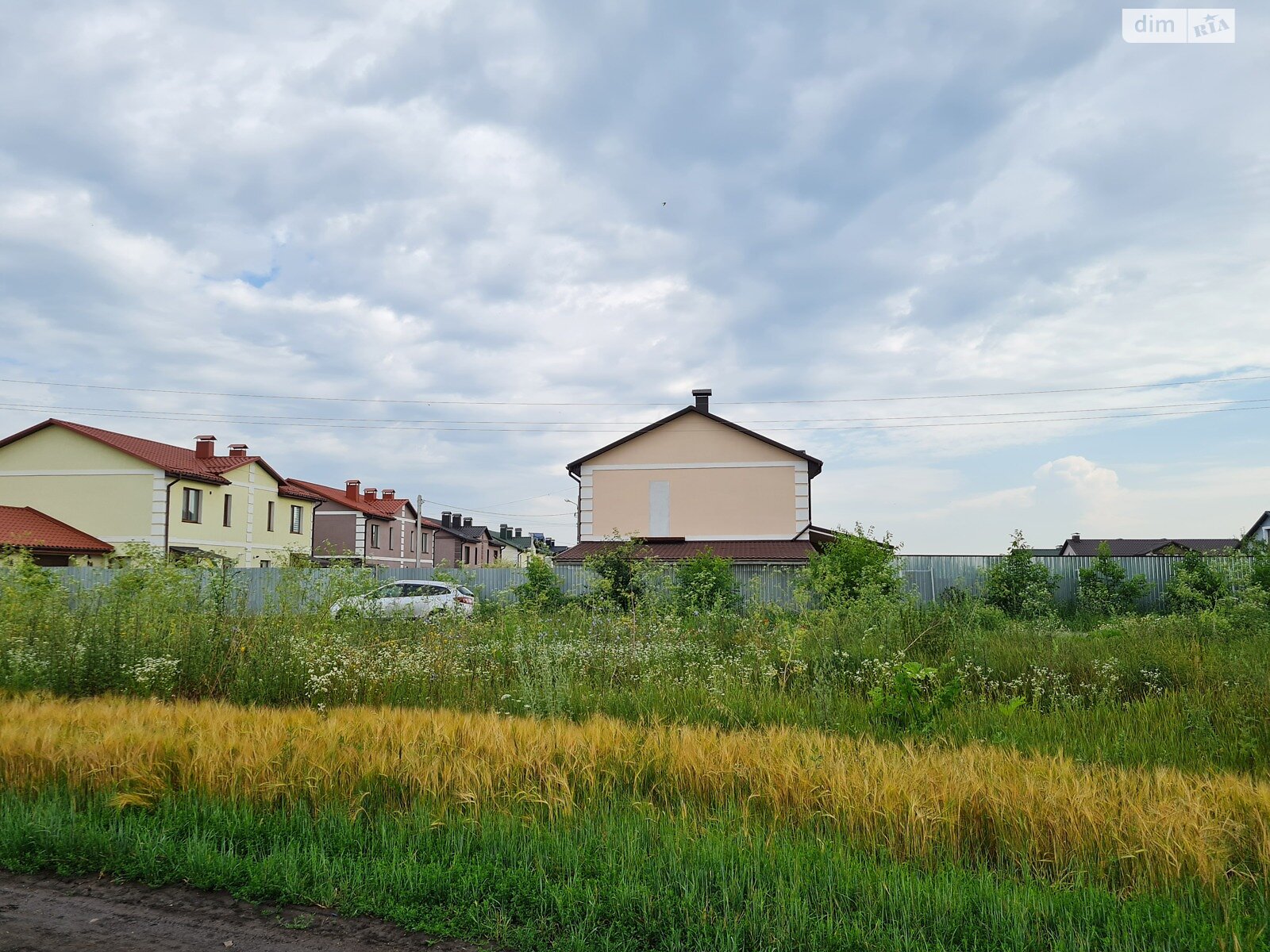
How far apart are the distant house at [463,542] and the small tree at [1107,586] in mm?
49843

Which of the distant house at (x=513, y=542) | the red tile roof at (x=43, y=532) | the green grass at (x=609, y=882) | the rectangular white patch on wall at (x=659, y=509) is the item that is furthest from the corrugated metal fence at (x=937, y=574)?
the distant house at (x=513, y=542)

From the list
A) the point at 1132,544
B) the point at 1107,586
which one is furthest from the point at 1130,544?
the point at 1107,586

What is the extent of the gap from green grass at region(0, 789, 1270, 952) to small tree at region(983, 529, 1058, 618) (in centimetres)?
2164

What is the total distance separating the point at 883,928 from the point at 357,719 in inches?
172

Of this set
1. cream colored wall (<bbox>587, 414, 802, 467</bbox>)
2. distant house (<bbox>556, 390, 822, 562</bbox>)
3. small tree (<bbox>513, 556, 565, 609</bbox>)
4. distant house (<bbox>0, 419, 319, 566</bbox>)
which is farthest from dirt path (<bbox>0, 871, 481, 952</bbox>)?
distant house (<bbox>0, 419, 319, 566</bbox>)

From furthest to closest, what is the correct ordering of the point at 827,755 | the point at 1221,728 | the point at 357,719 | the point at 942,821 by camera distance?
the point at 1221,728 → the point at 357,719 → the point at 827,755 → the point at 942,821

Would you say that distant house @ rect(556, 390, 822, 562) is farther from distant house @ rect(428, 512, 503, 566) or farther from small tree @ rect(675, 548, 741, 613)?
distant house @ rect(428, 512, 503, 566)

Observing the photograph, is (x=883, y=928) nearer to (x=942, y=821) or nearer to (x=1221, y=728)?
(x=942, y=821)

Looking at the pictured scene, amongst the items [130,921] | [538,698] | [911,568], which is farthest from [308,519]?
[130,921]

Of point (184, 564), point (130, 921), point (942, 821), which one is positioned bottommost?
point (130, 921)

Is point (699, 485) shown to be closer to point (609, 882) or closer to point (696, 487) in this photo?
point (696, 487)

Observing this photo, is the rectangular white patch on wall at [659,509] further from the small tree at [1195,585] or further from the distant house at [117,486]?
the small tree at [1195,585]

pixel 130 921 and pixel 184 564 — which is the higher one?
pixel 184 564

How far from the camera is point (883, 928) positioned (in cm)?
329
